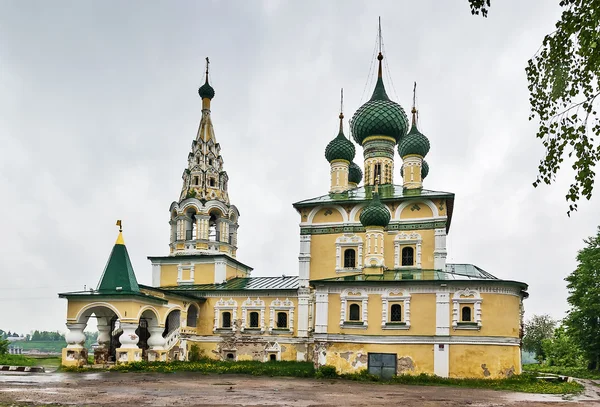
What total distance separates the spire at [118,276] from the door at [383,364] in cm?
974

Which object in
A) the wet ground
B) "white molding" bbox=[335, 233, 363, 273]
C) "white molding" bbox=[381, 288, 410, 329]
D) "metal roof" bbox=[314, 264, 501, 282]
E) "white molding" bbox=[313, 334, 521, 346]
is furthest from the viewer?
"white molding" bbox=[335, 233, 363, 273]

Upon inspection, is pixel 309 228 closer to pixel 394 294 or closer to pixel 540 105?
pixel 394 294

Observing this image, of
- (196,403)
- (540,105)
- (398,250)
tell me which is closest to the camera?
(540,105)

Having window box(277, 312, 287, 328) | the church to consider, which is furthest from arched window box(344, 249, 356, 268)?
window box(277, 312, 287, 328)

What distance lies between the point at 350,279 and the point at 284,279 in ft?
25.4

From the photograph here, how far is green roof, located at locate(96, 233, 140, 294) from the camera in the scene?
23359 mm

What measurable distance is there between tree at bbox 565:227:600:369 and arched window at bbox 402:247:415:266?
10723 millimetres

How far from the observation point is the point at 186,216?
30016mm

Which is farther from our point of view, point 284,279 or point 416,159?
point 284,279

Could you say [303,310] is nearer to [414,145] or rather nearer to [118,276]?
[118,276]

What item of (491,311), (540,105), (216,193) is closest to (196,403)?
(540,105)

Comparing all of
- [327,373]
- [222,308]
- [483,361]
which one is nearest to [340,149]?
[222,308]

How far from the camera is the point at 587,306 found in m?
29.1

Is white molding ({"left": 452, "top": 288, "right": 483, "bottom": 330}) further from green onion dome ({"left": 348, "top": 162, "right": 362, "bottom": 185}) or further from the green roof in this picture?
the green roof
